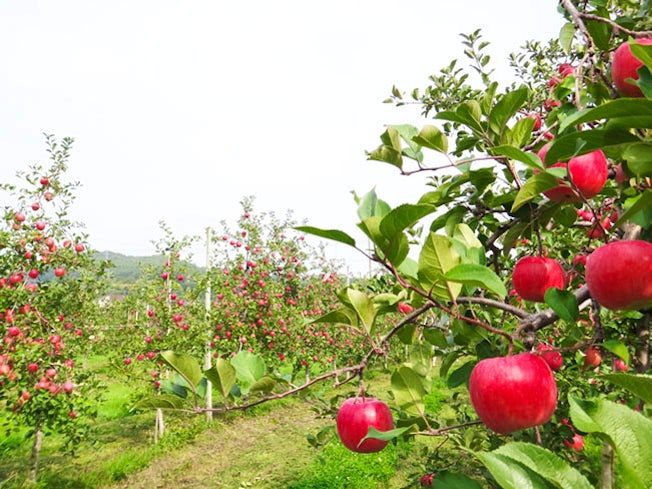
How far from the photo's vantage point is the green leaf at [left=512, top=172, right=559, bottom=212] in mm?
→ 791

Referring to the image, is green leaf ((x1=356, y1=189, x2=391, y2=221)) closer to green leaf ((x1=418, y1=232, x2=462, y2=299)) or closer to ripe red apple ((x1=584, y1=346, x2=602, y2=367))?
green leaf ((x1=418, y1=232, x2=462, y2=299))

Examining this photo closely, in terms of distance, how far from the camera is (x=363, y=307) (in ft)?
3.12

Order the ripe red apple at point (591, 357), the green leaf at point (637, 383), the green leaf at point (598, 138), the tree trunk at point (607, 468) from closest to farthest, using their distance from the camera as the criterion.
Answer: the green leaf at point (637, 383)
the green leaf at point (598, 138)
the tree trunk at point (607, 468)
the ripe red apple at point (591, 357)

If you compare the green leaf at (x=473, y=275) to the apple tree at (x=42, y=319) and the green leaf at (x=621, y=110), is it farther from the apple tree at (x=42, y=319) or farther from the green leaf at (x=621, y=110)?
the apple tree at (x=42, y=319)

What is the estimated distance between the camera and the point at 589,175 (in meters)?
0.94

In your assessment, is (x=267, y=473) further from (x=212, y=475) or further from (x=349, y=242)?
(x=349, y=242)

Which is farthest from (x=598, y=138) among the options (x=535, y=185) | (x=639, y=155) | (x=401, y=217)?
(x=401, y=217)

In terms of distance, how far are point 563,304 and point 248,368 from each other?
2.33 feet

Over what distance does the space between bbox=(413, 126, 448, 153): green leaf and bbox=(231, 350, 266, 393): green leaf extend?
65cm

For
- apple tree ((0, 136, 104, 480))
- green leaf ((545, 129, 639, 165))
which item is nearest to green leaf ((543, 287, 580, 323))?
green leaf ((545, 129, 639, 165))

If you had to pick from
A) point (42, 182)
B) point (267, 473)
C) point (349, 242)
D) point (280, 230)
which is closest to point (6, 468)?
point (267, 473)

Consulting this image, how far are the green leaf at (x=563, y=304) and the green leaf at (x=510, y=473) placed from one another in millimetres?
422

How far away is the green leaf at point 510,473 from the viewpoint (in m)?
0.45

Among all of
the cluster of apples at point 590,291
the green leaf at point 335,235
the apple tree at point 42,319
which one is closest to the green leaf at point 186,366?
the green leaf at point 335,235
